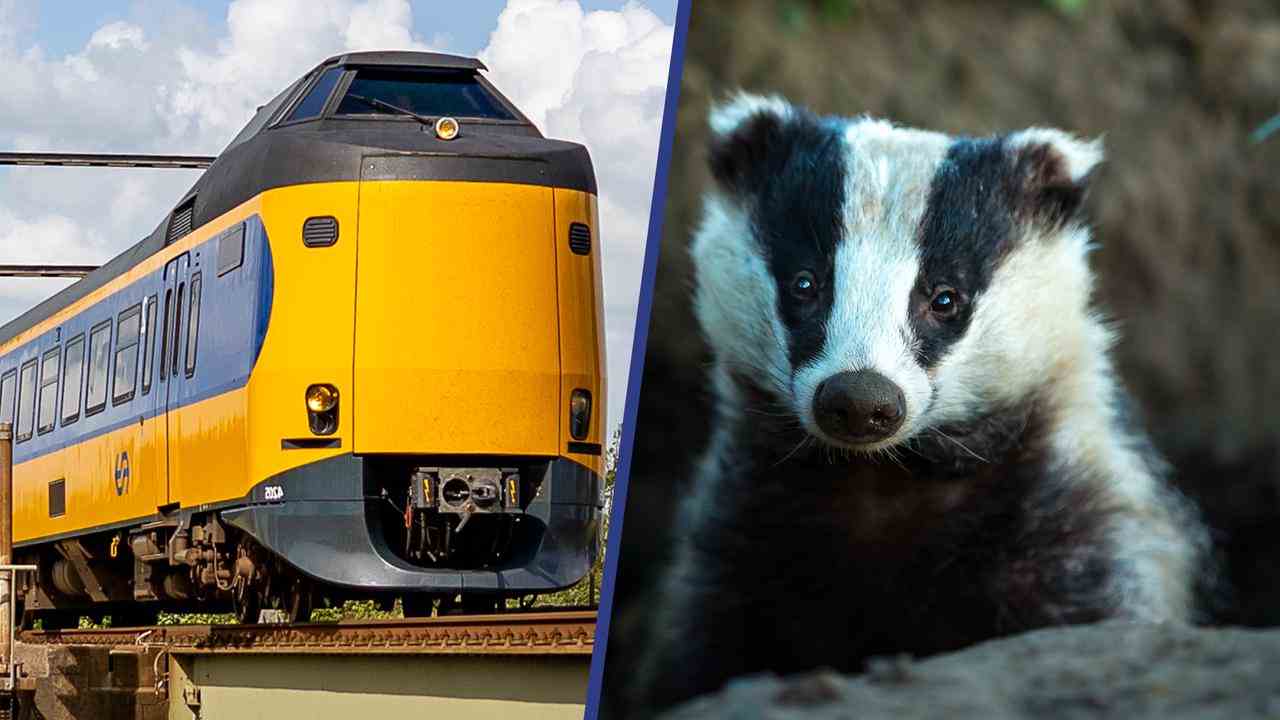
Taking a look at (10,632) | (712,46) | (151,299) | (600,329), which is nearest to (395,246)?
(600,329)

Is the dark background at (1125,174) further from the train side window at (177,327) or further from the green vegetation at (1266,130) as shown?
the train side window at (177,327)

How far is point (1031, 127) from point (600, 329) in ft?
25.6

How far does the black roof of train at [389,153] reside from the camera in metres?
10.2

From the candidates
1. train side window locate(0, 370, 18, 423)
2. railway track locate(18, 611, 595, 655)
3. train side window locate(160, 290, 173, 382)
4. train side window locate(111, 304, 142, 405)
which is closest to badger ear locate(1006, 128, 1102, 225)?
railway track locate(18, 611, 595, 655)

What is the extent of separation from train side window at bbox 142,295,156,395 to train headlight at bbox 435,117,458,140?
9.21ft

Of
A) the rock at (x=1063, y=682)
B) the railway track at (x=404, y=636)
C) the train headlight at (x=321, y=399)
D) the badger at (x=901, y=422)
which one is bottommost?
the rock at (x=1063, y=682)

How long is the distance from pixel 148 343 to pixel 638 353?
9.57m

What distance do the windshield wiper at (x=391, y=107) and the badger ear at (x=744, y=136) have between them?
308 inches

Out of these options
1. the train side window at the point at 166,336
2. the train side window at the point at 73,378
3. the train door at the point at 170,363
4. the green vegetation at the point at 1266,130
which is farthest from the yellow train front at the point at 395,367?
the green vegetation at the point at 1266,130

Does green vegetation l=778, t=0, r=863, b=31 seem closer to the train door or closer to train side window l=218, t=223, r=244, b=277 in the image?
train side window l=218, t=223, r=244, b=277

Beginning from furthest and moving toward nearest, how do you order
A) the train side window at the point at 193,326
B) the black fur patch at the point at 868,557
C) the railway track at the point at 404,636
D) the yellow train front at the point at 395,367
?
Result: 1. the train side window at the point at 193,326
2. the yellow train front at the point at 395,367
3. the railway track at the point at 404,636
4. the black fur patch at the point at 868,557

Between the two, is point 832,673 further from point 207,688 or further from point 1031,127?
point 207,688

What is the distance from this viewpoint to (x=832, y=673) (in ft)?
9.53

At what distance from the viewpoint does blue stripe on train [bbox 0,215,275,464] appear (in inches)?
401
